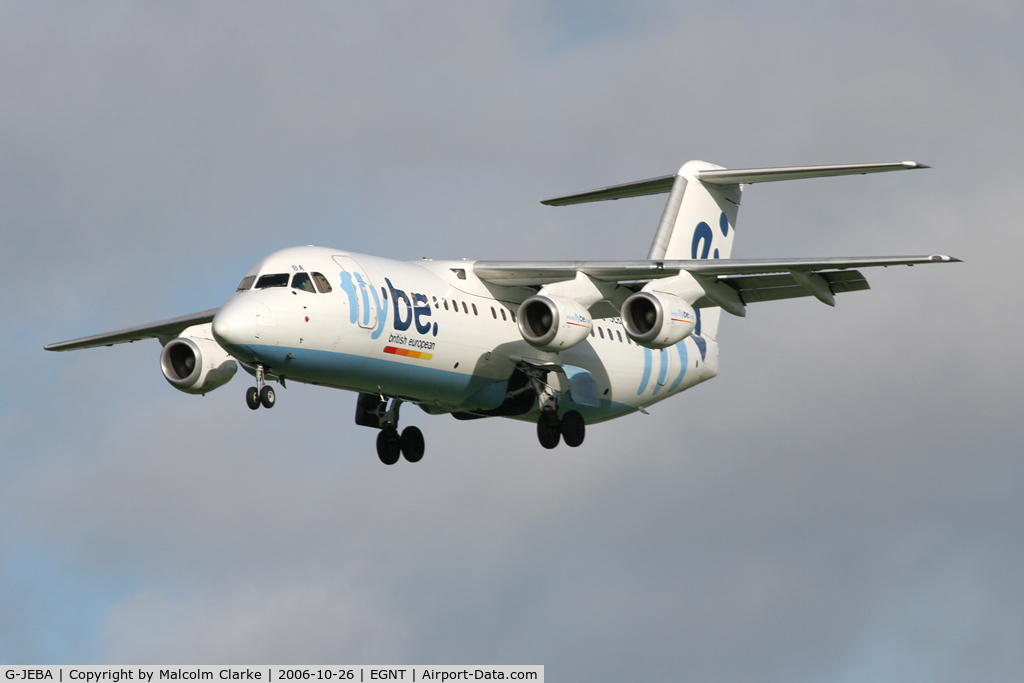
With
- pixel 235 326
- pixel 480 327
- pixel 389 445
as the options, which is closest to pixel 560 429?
pixel 480 327

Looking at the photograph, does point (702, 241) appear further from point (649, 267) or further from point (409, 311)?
point (409, 311)

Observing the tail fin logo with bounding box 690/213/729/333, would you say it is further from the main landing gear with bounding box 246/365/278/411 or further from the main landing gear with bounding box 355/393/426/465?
the main landing gear with bounding box 246/365/278/411

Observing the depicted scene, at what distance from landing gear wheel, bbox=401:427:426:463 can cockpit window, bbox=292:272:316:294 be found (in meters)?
3.94

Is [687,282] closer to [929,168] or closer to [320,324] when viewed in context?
[929,168]

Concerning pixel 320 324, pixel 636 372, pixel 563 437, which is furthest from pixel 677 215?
pixel 320 324

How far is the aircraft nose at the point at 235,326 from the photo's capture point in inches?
620

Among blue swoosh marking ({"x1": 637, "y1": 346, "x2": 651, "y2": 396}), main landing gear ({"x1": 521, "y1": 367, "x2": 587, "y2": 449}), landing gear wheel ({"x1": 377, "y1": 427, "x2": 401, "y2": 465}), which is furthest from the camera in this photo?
blue swoosh marking ({"x1": 637, "y1": 346, "x2": 651, "y2": 396})

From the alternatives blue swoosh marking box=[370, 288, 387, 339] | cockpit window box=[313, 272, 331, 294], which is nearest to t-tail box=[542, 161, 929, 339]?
blue swoosh marking box=[370, 288, 387, 339]

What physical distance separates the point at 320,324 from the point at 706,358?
24.5 ft

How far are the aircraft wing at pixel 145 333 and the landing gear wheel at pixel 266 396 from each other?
2930mm

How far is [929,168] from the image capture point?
17328 mm

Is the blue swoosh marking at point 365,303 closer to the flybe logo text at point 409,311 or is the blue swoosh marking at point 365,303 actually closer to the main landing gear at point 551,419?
the flybe logo text at point 409,311

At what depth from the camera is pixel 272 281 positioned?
16.5 meters

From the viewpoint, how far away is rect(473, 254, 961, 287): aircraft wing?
664 inches
